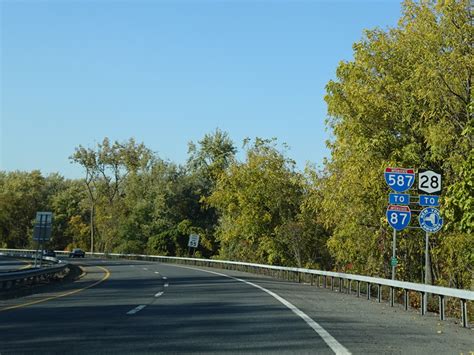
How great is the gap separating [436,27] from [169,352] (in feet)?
60.0

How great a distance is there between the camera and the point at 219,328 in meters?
11.7

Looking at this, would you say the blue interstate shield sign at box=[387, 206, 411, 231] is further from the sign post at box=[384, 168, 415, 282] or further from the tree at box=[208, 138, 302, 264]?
the tree at box=[208, 138, 302, 264]

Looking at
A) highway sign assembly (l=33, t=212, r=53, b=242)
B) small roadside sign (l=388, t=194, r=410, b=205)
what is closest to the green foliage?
highway sign assembly (l=33, t=212, r=53, b=242)

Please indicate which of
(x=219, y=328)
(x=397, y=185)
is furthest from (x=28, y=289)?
(x=219, y=328)

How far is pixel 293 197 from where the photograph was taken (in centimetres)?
5316

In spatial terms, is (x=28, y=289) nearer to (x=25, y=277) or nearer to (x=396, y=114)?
(x=25, y=277)

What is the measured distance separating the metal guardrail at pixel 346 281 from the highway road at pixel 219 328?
62 centimetres

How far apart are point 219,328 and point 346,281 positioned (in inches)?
730

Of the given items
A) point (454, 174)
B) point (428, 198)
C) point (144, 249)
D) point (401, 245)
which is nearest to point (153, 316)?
point (428, 198)

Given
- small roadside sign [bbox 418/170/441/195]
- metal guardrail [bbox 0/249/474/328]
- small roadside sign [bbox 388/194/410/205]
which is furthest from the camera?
small roadside sign [bbox 388/194/410/205]

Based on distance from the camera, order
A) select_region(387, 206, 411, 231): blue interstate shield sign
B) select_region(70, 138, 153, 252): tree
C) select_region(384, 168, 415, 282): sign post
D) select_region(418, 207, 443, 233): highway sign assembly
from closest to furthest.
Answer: select_region(418, 207, 443, 233): highway sign assembly → select_region(387, 206, 411, 231): blue interstate shield sign → select_region(384, 168, 415, 282): sign post → select_region(70, 138, 153, 252): tree

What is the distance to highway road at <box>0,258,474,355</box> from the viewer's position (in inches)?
380

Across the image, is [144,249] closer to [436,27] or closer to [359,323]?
[436,27]

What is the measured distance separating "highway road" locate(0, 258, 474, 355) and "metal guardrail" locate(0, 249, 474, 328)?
622 millimetres
